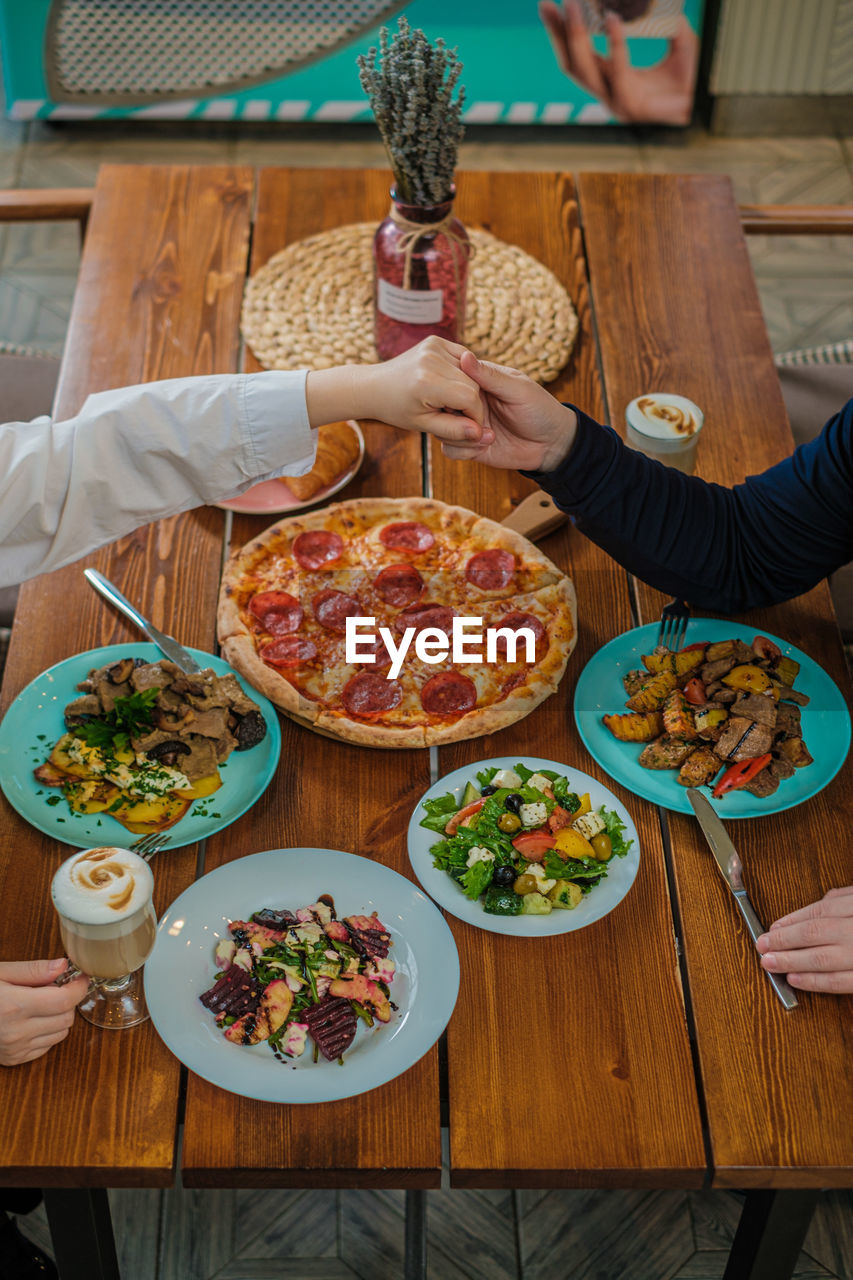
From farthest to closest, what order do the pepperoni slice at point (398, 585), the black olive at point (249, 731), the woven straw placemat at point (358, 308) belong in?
the woven straw placemat at point (358, 308)
the pepperoni slice at point (398, 585)
the black olive at point (249, 731)

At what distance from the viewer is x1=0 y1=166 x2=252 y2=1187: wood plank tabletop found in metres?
1.26

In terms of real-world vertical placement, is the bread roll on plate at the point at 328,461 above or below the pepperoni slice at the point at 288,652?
above

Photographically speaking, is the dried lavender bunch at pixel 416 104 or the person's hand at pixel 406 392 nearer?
the person's hand at pixel 406 392

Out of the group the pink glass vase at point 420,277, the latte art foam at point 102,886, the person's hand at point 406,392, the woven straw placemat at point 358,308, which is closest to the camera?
the latte art foam at point 102,886

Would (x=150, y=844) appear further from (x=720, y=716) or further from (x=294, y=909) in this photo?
(x=720, y=716)

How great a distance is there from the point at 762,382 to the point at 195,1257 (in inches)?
69.1

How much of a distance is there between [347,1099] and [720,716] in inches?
25.8

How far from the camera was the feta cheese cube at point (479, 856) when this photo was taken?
143 cm

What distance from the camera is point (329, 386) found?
A: 5.54 ft

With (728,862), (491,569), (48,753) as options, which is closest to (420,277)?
(491,569)

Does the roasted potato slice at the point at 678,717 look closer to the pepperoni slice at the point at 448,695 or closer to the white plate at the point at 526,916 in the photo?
the white plate at the point at 526,916

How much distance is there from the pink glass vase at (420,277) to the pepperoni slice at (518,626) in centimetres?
63

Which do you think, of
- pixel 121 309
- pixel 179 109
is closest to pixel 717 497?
pixel 121 309

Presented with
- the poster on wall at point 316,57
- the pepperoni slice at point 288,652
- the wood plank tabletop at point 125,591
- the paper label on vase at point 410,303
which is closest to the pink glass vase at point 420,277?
the paper label on vase at point 410,303
